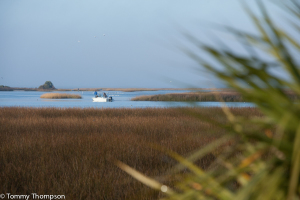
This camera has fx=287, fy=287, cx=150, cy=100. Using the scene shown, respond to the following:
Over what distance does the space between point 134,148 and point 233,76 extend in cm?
572

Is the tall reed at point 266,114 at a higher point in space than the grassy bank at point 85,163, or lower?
higher

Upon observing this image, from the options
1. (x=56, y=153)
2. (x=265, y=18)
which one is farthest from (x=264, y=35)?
(x=56, y=153)

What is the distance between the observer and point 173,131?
9078mm

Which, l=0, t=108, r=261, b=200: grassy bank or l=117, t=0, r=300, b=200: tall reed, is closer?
l=117, t=0, r=300, b=200: tall reed

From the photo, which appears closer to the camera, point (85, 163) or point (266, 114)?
point (266, 114)

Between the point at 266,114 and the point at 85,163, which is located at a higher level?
the point at 266,114

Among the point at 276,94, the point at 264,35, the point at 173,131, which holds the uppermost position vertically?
the point at 264,35

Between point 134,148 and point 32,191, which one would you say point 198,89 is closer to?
point 32,191

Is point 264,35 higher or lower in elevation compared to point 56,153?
higher

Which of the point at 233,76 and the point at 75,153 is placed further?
the point at 75,153

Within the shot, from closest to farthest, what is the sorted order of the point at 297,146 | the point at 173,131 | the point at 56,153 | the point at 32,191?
the point at 297,146 → the point at 32,191 → the point at 56,153 → the point at 173,131

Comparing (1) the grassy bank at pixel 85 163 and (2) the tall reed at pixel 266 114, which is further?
(1) the grassy bank at pixel 85 163

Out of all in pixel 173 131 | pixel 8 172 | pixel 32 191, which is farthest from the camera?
pixel 173 131

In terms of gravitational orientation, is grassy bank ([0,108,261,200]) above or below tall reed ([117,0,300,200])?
below
